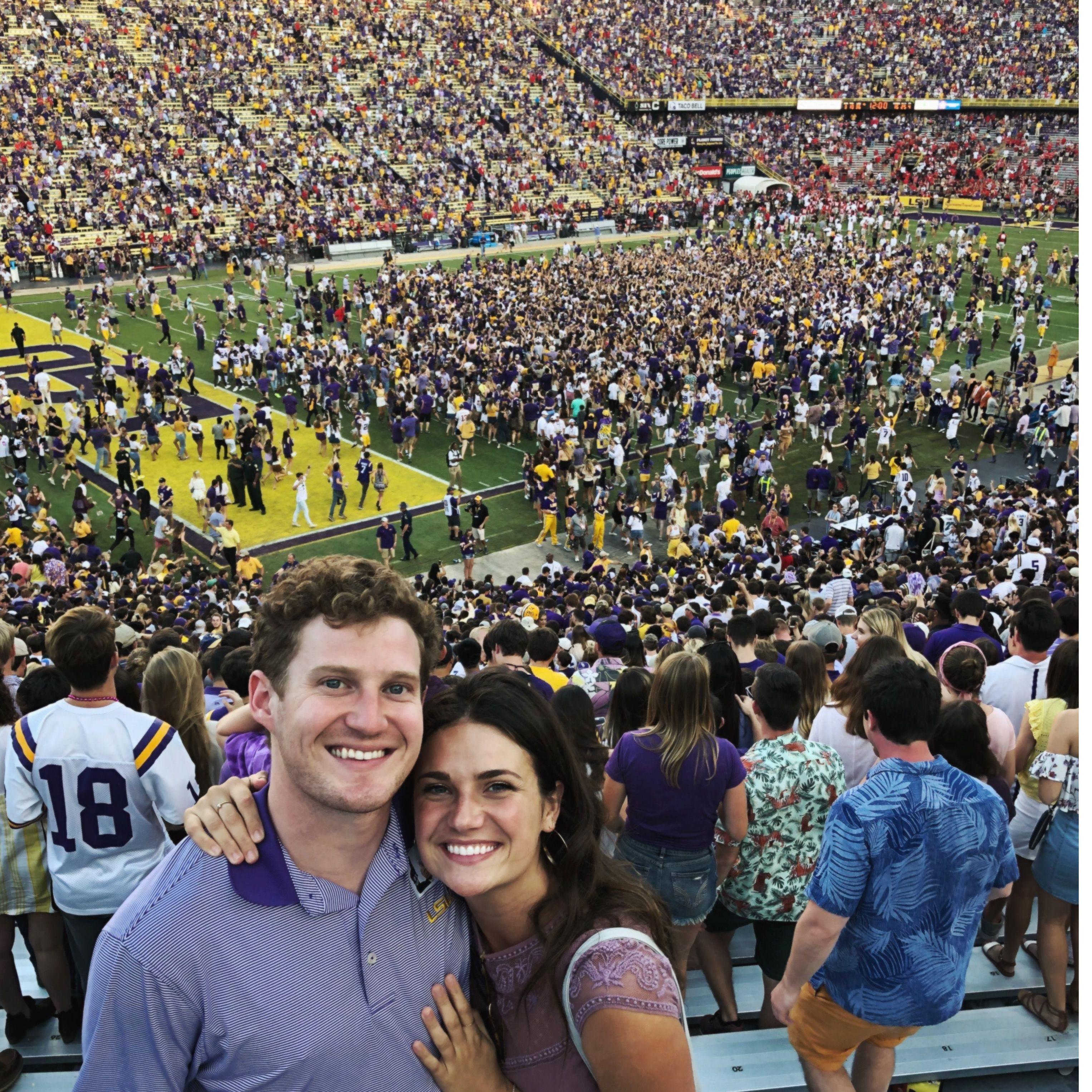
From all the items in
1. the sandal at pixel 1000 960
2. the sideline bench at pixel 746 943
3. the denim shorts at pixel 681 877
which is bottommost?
the sideline bench at pixel 746 943

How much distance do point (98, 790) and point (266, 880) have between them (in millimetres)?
1963

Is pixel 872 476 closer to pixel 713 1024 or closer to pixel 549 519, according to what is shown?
pixel 549 519

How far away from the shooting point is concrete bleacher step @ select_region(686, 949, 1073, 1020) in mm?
4652

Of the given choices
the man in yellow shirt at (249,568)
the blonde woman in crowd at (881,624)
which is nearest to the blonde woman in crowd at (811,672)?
the blonde woman in crowd at (881,624)

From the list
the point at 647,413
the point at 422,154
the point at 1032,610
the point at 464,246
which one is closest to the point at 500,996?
the point at 1032,610

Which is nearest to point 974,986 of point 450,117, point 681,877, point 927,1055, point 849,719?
point 927,1055

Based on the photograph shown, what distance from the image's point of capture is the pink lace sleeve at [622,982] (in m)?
2.27

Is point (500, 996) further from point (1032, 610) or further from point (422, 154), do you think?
point (422, 154)

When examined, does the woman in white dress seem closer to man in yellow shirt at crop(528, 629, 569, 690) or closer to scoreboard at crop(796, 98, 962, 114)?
man in yellow shirt at crop(528, 629, 569, 690)

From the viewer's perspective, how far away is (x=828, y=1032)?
3.62 m

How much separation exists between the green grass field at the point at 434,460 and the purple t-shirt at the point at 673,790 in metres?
15.6

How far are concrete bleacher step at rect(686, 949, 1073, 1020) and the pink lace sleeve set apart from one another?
2.51 m

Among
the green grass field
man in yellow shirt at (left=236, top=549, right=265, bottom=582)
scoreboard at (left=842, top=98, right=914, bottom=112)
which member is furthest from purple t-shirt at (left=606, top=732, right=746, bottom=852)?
scoreboard at (left=842, top=98, right=914, bottom=112)

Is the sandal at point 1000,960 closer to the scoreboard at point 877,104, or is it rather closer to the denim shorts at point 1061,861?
the denim shorts at point 1061,861
